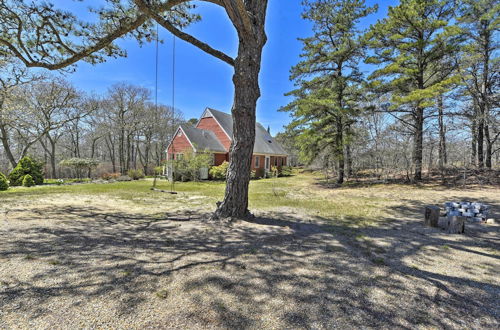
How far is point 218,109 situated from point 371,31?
14.4 m

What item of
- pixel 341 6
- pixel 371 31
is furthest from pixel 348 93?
pixel 341 6

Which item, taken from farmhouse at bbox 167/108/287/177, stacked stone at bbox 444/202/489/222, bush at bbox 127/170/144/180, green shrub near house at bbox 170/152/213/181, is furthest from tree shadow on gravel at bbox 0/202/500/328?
bush at bbox 127/170/144/180

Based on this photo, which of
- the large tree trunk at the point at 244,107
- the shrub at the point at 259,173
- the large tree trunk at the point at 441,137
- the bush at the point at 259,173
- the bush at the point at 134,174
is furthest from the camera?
the shrub at the point at 259,173

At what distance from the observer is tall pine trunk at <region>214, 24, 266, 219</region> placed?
15.8 feet

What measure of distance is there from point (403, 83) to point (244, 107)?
1226 cm

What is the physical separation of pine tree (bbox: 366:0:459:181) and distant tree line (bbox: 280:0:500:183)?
5 centimetres

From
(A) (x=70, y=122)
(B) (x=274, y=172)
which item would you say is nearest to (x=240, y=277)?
(B) (x=274, y=172)

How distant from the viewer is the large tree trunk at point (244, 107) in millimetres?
4797

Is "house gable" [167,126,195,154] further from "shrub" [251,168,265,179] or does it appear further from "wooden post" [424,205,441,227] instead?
"wooden post" [424,205,441,227]

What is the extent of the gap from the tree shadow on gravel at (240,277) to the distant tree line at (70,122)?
1152 centimetres

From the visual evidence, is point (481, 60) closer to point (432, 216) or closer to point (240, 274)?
point (432, 216)

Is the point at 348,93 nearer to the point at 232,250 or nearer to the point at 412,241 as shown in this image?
the point at 412,241

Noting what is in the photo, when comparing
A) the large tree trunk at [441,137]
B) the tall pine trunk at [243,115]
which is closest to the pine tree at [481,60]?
the large tree trunk at [441,137]

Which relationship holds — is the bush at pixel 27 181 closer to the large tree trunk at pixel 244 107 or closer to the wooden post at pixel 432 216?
the large tree trunk at pixel 244 107
